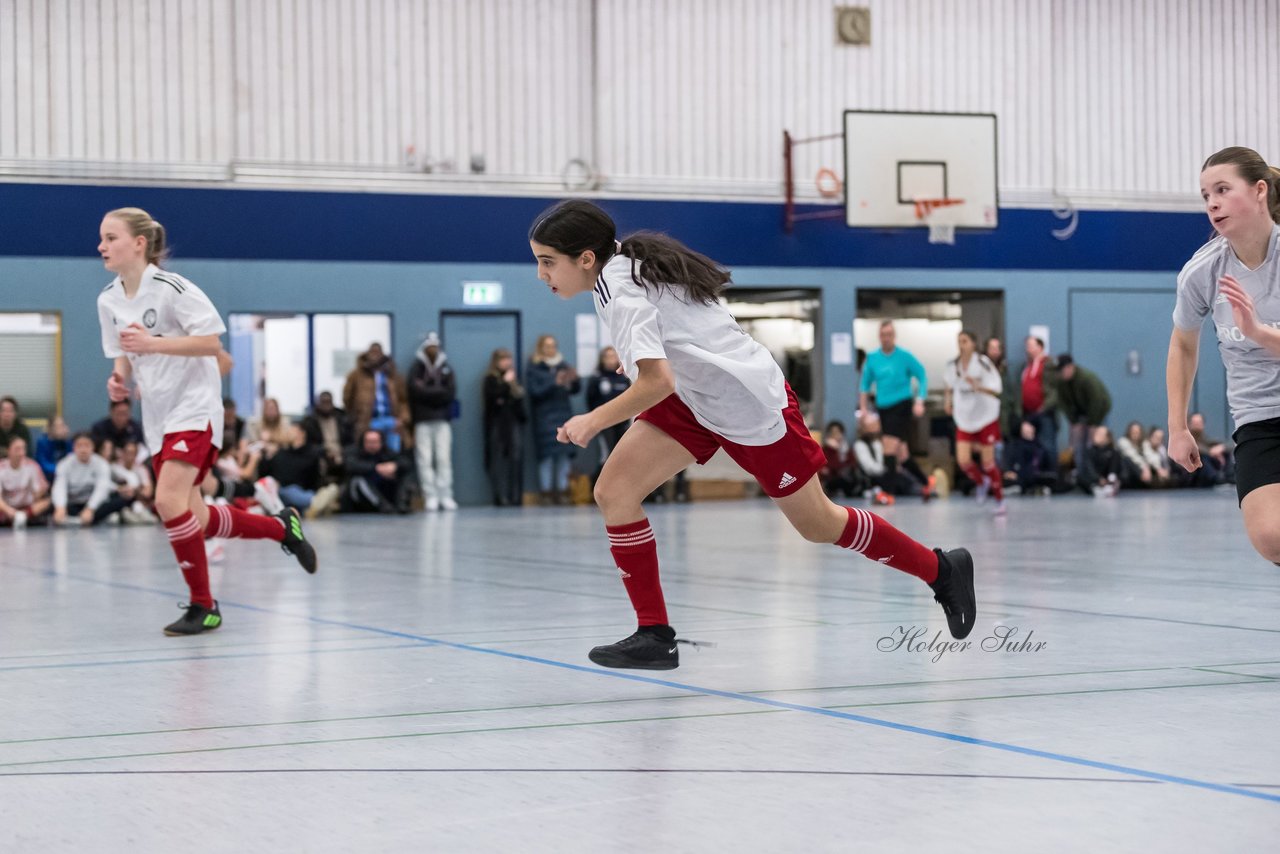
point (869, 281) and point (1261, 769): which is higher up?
point (869, 281)

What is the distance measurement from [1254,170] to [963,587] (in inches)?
67.9

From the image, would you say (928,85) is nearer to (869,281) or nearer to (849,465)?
(869,281)

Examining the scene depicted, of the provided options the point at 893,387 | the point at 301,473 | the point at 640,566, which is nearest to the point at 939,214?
the point at 893,387

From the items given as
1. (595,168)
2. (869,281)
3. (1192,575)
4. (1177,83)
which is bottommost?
(1192,575)

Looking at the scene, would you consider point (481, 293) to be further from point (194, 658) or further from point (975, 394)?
point (194, 658)

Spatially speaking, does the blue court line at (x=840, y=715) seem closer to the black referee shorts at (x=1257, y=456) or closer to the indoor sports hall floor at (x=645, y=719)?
the indoor sports hall floor at (x=645, y=719)

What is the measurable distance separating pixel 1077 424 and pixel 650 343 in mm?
17984

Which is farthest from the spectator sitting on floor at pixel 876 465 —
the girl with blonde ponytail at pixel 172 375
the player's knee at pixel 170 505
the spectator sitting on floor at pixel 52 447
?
the player's knee at pixel 170 505

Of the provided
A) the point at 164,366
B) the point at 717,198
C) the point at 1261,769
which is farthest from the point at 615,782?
the point at 717,198

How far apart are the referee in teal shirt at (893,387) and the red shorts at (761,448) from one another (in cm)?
1194

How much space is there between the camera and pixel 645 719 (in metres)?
4.40

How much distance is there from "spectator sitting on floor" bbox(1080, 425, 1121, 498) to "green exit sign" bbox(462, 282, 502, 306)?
7.88 metres

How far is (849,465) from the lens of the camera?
2033 centimetres

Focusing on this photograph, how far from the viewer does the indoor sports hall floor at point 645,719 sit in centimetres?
319
